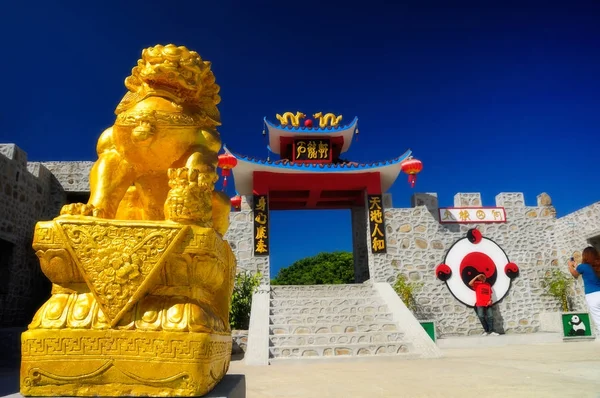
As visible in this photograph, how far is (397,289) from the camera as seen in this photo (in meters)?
9.02

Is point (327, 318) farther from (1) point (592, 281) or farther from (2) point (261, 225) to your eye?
(1) point (592, 281)

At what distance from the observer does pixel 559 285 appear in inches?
368

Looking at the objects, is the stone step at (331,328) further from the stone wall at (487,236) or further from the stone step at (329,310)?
the stone wall at (487,236)

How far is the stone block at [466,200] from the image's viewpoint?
9.82 meters

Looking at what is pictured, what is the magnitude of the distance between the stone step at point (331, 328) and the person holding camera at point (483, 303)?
11.5 feet

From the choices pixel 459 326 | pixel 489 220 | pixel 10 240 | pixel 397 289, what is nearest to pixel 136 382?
pixel 10 240

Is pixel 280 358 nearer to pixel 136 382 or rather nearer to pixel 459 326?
pixel 136 382

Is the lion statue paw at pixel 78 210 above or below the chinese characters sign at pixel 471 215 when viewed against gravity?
below

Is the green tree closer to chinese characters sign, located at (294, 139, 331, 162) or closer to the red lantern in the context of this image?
chinese characters sign, located at (294, 139, 331, 162)

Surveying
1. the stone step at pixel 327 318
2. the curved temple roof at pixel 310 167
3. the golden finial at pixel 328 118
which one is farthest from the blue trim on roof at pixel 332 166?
the stone step at pixel 327 318

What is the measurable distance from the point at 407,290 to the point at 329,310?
2427mm

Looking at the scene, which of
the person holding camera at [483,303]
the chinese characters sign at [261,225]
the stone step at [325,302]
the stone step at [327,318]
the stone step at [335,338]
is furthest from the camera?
the chinese characters sign at [261,225]

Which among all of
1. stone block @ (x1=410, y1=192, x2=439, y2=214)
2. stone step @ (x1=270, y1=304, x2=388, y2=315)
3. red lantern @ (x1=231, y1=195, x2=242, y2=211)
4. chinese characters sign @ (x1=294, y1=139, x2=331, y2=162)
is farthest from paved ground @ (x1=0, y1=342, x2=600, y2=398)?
chinese characters sign @ (x1=294, y1=139, x2=331, y2=162)

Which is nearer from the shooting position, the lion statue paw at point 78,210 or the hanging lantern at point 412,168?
the lion statue paw at point 78,210
